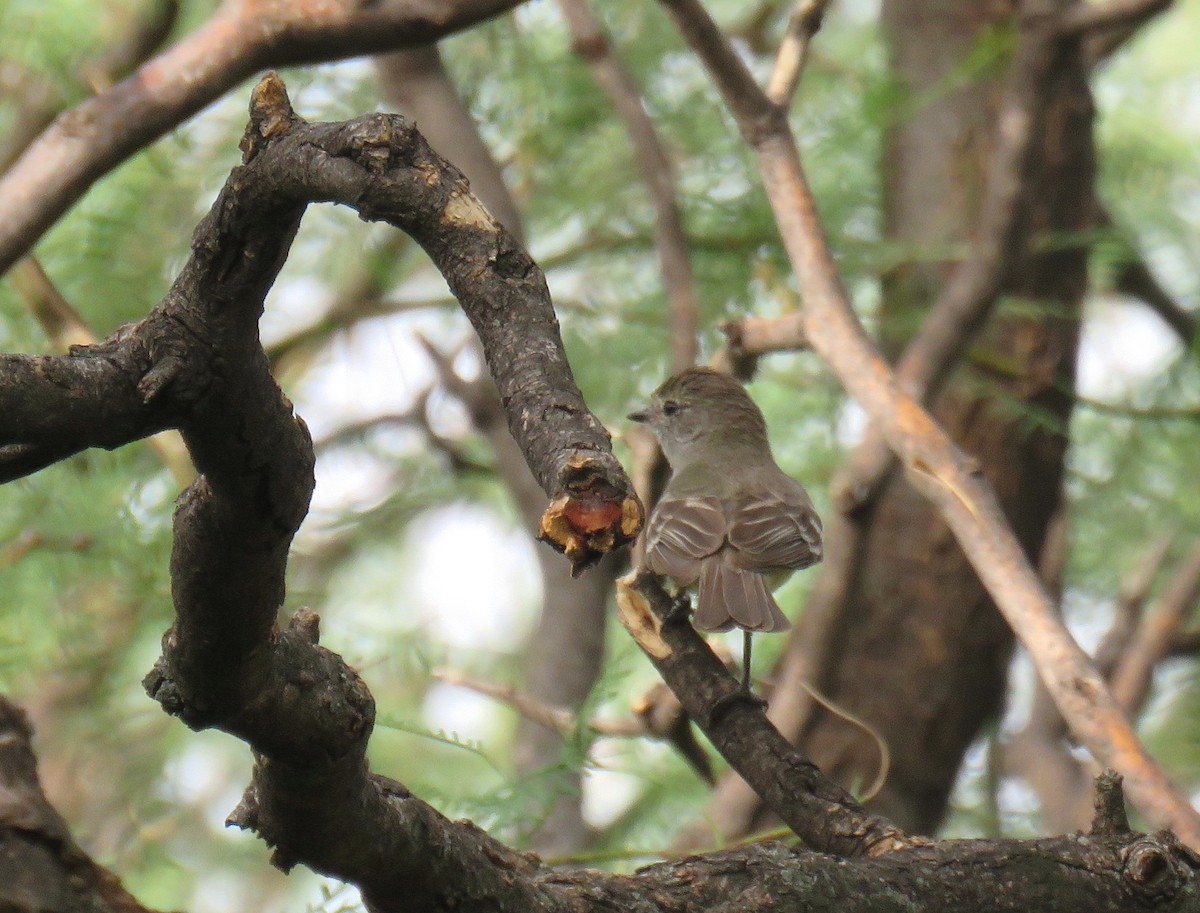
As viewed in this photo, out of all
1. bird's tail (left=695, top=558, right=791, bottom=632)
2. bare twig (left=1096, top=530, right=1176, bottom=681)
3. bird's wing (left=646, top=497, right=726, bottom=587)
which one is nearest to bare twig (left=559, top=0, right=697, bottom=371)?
bird's wing (left=646, top=497, right=726, bottom=587)

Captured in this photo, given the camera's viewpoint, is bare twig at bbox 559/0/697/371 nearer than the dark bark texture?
Answer: Yes

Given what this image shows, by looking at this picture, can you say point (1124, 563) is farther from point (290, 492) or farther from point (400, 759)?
point (290, 492)

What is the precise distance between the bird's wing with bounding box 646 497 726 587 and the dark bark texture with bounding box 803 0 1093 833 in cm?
95

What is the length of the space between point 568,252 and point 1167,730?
13.2ft

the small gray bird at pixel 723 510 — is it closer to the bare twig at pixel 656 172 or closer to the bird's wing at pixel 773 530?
the bird's wing at pixel 773 530

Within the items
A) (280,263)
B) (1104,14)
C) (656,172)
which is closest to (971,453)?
(656,172)

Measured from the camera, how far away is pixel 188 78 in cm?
351

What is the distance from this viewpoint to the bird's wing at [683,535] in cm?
492

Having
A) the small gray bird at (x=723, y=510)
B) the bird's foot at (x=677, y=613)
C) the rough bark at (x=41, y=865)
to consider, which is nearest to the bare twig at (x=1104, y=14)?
the small gray bird at (x=723, y=510)

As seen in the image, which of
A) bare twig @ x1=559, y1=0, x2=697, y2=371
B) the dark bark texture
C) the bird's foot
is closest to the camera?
the bird's foot

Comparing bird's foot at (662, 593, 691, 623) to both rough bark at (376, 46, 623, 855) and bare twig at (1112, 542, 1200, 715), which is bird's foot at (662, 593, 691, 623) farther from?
bare twig at (1112, 542, 1200, 715)

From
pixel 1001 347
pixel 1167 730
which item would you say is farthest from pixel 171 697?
pixel 1167 730

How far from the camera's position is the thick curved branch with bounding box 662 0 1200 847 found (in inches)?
121

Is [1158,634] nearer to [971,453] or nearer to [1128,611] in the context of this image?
[1128,611]
